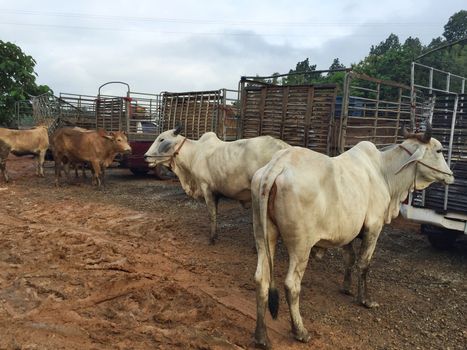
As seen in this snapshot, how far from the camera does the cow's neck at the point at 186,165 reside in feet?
24.9

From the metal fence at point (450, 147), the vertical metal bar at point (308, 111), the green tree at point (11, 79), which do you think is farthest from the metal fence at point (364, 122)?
the green tree at point (11, 79)

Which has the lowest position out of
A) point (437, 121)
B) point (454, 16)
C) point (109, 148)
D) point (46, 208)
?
point (46, 208)

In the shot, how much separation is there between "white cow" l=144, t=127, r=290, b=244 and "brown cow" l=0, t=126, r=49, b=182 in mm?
6868

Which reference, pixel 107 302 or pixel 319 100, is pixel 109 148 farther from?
pixel 107 302

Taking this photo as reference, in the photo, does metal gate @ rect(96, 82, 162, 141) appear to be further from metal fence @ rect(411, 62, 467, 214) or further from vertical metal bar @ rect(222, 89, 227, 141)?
metal fence @ rect(411, 62, 467, 214)

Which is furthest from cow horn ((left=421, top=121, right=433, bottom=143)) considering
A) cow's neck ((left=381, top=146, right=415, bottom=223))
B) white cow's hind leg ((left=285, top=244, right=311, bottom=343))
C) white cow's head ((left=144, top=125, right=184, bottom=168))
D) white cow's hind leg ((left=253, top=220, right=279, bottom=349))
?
white cow's head ((left=144, top=125, right=184, bottom=168))

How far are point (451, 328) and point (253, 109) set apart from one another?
215 inches

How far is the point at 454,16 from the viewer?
4766cm

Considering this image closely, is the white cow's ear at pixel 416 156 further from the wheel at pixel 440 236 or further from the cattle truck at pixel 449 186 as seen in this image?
the wheel at pixel 440 236

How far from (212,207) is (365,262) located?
3029 millimetres

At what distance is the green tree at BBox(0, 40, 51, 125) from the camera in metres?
21.5

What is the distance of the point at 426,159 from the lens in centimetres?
488

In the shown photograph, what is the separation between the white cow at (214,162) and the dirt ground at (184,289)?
763 millimetres

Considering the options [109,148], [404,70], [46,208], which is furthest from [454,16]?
[46,208]
